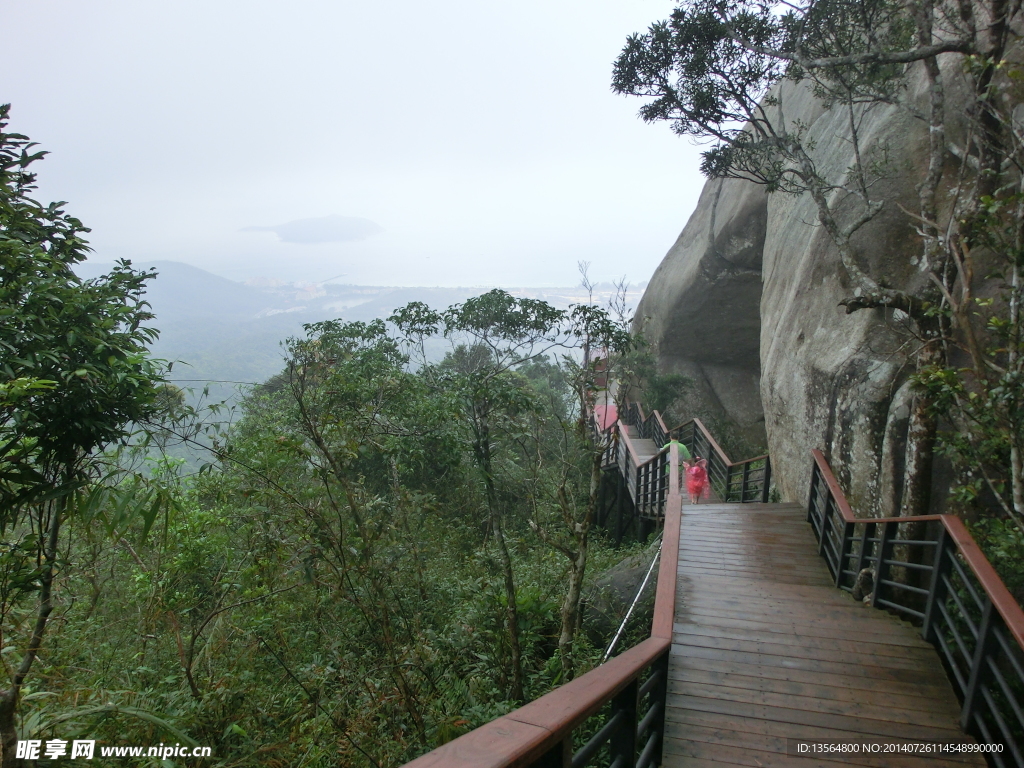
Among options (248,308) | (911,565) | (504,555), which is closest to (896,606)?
(911,565)

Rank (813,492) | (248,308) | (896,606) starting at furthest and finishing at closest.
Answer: (248,308) < (813,492) < (896,606)

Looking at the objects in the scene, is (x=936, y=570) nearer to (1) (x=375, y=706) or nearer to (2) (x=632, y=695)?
(2) (x=632, y=695)

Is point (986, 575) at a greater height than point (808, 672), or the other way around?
point (986, 575)

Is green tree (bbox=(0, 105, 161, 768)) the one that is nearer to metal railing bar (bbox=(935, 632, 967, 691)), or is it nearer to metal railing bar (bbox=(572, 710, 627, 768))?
metal railing bar (bbox=(572, 710, 627, 768))

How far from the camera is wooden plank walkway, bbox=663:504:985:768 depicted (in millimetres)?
3084

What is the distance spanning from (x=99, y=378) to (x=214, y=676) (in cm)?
279

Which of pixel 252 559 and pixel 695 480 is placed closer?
pixel 252 559

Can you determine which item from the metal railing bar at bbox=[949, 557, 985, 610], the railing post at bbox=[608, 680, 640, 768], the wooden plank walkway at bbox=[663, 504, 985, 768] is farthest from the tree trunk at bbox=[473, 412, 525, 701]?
the metal railing bar at bbox=[949, 557, 985, 610]

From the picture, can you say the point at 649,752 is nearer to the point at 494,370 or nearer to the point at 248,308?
the point at 494,370

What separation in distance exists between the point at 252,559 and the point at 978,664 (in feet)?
16.5

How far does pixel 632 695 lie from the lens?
7.52ft

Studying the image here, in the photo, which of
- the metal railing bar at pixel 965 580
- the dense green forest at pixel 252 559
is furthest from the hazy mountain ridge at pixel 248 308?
the metal railing bar at pixel 965 580

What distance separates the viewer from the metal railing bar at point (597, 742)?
1.69m

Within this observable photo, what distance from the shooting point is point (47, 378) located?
96.8 inches
